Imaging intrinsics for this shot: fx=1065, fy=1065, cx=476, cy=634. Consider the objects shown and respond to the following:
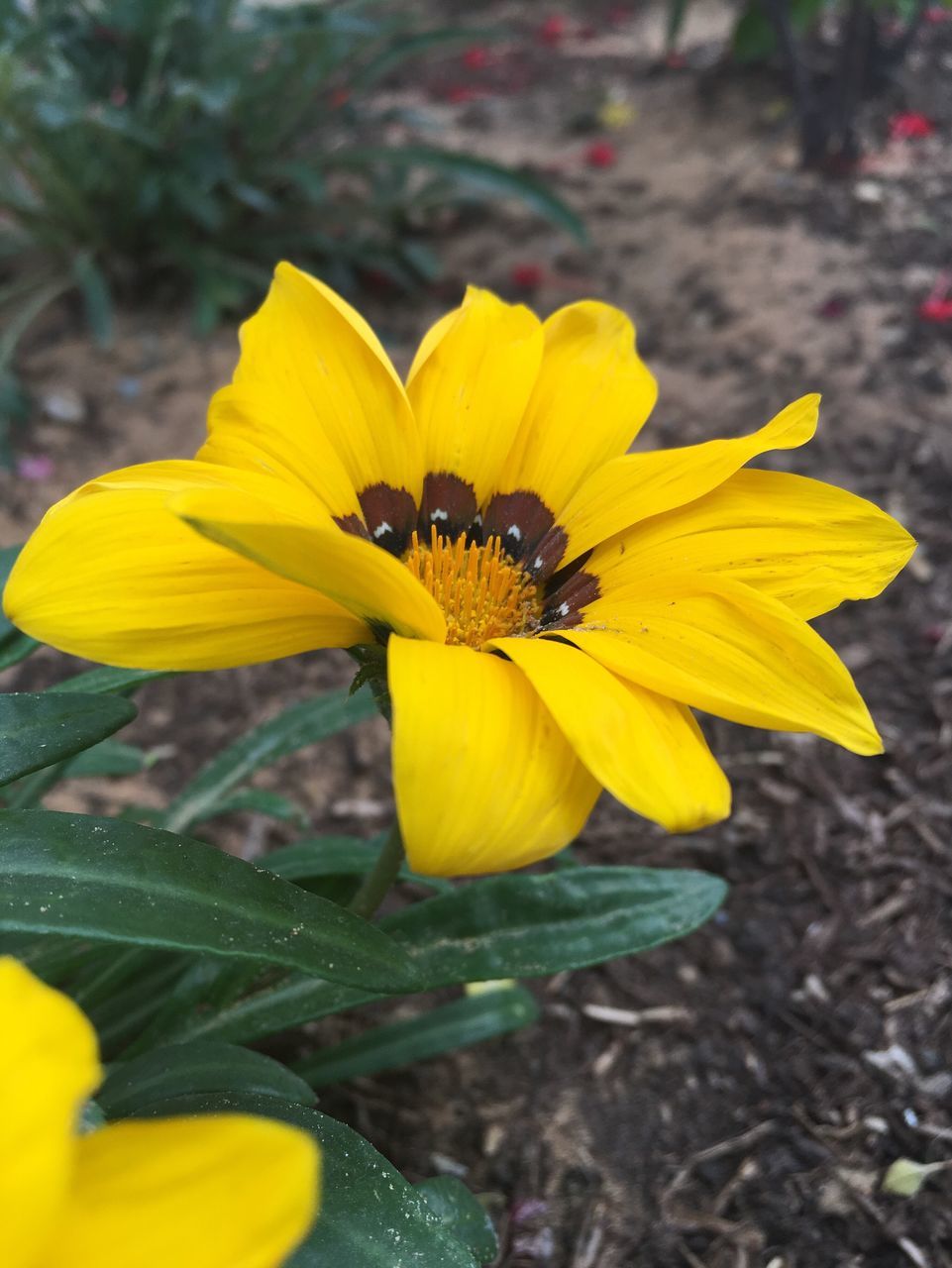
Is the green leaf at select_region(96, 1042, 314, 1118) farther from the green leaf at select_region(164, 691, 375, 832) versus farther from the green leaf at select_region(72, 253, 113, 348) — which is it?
the green leaf at select_region(72, 253, 113, 348)

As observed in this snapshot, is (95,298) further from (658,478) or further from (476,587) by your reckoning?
(658,478)

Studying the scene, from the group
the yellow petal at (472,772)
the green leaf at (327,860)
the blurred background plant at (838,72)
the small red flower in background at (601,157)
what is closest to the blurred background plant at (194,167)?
the small red flower in background at (601,157)

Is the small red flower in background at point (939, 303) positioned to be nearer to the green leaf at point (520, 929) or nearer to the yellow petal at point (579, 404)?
the yellow petal at point (579, 404)

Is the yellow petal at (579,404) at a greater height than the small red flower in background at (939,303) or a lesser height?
greater

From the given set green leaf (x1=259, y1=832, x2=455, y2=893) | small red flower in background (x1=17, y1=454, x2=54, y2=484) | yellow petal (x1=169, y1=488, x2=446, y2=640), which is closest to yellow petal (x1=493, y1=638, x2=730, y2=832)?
yellow petal (x1=169, y1=488, x2=446, y2=640)

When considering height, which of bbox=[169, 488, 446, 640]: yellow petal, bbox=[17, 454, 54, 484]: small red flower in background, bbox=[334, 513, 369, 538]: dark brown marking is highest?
bbox=[169, 488, 446, 640]: yellow petal

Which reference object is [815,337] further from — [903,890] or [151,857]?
[151,857]

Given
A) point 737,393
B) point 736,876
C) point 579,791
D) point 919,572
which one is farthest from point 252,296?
point 579,791
